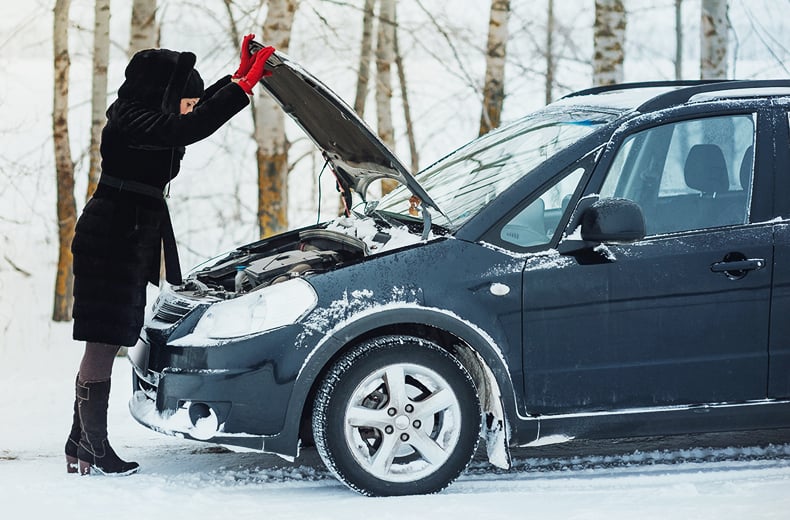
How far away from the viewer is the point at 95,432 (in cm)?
504

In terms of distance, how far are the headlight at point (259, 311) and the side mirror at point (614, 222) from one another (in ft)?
4.03

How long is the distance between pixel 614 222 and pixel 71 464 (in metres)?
2.81

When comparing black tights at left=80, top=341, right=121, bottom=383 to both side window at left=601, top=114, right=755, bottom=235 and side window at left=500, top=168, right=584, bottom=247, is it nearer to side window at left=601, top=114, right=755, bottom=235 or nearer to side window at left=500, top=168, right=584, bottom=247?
side window at left=500, top=168, right=584, bottom=247

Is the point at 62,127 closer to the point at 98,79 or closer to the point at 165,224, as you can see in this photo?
the point at 98,79

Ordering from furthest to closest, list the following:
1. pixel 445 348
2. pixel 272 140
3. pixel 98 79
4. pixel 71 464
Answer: pixel 98 79
pixel 272 140
pixel 71 464
pixel 445 348

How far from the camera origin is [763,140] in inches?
195

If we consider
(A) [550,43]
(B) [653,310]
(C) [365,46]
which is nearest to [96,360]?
(B) [653,310]

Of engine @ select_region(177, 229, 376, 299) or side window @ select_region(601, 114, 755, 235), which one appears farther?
engine @ select_region(177, 229, 376, 299)

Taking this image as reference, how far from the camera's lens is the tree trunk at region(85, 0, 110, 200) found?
11.7 metres

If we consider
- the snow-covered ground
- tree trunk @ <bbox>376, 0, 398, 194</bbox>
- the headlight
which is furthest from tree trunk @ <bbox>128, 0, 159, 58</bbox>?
the headlight

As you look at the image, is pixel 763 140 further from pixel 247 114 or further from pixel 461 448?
pixel 247 114

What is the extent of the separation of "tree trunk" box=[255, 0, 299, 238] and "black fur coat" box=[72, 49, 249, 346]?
4.44 metres

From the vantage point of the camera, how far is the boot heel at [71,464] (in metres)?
5.14

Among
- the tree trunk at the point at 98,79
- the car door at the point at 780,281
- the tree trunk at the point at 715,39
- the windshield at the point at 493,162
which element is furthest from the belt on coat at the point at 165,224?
the tree trunk at the point at 715,39
